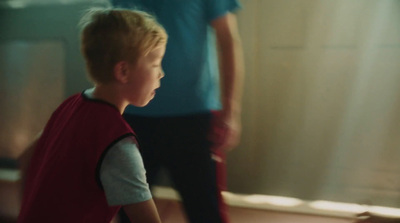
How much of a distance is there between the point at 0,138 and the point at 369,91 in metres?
2.07

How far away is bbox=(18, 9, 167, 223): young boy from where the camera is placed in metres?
0.67

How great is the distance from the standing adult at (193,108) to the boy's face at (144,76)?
0.83 ft

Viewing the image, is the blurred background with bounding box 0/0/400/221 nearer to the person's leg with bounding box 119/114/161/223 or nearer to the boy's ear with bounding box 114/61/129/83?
the person's leg with bounding box 119/114/161/223

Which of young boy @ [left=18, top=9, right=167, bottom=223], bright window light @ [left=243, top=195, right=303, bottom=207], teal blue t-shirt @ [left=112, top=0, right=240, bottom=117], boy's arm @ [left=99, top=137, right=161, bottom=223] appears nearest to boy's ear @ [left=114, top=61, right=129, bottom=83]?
young boy @ [left=18, top=9, right=167, bottom=223]

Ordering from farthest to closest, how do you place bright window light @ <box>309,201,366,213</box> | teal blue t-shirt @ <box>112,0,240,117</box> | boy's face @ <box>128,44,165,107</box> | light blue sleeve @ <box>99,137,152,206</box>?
bright window light @ <box>309,201,366,213</box> → teal blue t-shirt @ <box>112,0,240,117</box> → boy's face @ <box>128,44,165,107</box> → light blue sleeve @ <box>99,137,152,206</box>

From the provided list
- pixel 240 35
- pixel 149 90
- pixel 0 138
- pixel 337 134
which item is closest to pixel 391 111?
pixel 337 134

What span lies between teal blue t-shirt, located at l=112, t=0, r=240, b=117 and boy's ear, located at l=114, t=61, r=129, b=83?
0.99 feet

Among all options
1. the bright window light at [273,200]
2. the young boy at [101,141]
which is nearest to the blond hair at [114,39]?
the young boy at [101,141]

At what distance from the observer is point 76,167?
2.24 ft

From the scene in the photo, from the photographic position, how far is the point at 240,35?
194 centimetres

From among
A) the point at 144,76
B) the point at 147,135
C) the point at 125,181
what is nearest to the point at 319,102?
the point at 147,135

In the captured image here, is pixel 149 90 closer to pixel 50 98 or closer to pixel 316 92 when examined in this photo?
pixel 316 92

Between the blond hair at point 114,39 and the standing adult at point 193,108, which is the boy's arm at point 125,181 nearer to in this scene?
the blond hair at point 114,39

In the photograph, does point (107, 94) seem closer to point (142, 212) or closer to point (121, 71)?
point (121, 71)
